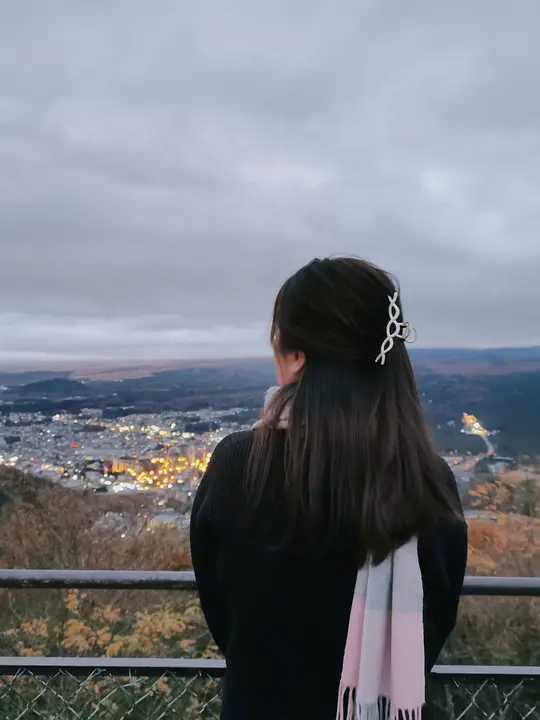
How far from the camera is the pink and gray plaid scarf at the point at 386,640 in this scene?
1.28 metres

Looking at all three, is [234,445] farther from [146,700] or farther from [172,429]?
[172,429]

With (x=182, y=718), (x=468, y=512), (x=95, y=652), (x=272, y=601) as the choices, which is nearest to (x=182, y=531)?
(x=95, y=652)

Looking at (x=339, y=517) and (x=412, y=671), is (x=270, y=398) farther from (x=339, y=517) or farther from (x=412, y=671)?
(x=412, y=671)

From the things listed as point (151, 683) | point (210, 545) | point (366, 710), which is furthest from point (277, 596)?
point (151, 683)

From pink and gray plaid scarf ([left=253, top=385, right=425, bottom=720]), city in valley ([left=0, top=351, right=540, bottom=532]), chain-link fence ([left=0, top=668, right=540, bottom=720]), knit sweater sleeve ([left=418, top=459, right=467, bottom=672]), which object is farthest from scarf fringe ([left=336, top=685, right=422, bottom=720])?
city in valley ([left=0, top=351, right=540, bottom=532])

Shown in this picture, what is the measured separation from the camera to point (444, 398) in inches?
186

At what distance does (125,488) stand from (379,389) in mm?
3906

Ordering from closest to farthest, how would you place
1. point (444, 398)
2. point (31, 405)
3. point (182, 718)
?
point (182, 718) < point (444, 398) < point (31, 405)

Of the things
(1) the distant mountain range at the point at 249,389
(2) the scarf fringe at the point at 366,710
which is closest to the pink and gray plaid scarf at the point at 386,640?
(2) the scarf fringe at the point at 366,710

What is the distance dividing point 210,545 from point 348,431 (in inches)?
16.7

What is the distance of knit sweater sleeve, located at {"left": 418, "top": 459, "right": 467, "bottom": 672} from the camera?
133 cm

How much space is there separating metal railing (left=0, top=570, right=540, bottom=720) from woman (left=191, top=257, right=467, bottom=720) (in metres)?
0.71

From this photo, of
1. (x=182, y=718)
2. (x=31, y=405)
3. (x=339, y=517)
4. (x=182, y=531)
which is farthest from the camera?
(x=31, y=405)

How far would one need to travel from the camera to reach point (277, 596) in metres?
1.30
